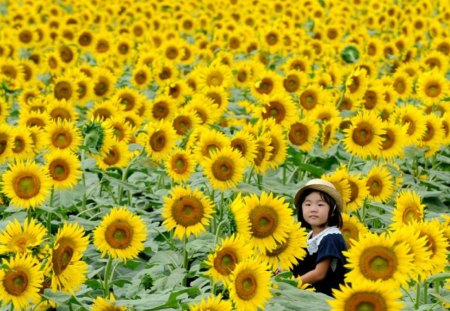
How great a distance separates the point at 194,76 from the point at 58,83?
1.20 metres

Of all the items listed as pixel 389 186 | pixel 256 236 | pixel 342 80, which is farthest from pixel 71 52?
pixel 256 236

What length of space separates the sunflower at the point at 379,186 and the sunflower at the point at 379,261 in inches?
91.1

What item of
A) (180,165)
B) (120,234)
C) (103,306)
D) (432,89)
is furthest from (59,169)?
(432,89)

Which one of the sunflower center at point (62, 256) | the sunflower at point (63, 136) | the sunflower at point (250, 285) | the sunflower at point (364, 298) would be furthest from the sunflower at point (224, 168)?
the sunflower at point (364, 298)

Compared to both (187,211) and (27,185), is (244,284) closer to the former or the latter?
(187,211)

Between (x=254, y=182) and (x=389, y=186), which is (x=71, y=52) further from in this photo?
(x=389, y=186)

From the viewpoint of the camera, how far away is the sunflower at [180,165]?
5.86 metres

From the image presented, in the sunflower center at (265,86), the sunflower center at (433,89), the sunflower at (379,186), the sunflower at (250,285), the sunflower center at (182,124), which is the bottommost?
the sunflower at (250,285)

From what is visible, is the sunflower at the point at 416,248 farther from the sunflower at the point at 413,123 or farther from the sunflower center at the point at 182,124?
the sunflower center at the point at 182,124

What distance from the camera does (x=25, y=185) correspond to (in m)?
5.12

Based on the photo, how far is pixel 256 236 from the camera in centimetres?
448

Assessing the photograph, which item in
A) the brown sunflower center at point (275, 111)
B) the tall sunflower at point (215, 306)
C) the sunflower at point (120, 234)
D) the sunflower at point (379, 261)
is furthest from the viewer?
the brown sunflower center at point (275, 111)

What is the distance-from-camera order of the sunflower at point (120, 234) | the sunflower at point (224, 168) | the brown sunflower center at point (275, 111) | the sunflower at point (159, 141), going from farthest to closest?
the brown sunflower center at point (275, 111), the sunflower at point (159, 141), the sunflower at point (224, 168), the sunflower at point (120, 234)

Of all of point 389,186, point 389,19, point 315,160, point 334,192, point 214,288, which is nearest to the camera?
point 214,288
